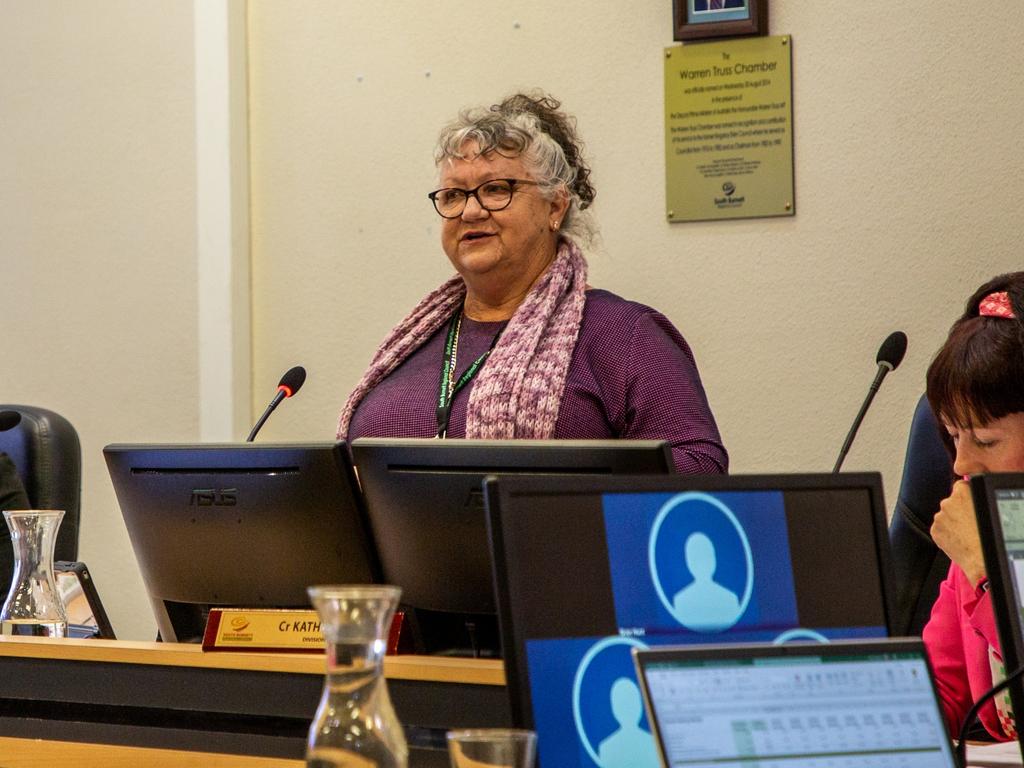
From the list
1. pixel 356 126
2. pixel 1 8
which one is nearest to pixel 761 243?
pixel 356 126

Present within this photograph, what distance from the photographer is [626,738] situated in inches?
34.4

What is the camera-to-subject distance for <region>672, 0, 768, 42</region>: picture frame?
279cm

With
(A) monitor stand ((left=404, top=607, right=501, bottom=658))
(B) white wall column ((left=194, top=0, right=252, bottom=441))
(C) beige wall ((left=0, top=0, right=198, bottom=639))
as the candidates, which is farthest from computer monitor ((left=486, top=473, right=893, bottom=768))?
(C) beige wall ((left=0, top=0, right=198, bottom=639))

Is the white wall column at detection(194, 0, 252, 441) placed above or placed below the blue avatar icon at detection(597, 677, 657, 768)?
above

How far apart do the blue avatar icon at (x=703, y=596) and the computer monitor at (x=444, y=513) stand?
294mm

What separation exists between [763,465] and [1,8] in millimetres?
2249

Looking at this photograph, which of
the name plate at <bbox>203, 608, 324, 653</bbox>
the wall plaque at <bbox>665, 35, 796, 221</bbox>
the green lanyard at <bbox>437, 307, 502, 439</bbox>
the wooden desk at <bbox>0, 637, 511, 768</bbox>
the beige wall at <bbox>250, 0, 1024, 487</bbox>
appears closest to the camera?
the wooden desk at <bbox>0, 637, 511, 768</bbox>

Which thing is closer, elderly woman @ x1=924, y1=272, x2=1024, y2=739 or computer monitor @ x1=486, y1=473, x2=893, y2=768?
computer monitor @ x1=486, y1=473, x2=893, y2=768

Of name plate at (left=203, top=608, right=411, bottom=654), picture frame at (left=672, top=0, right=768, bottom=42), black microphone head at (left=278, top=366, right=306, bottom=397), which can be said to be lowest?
name plate at (left=203, top=608, right=411, bottom=654)

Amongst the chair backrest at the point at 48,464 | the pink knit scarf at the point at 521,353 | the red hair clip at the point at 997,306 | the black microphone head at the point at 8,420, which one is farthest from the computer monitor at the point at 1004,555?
the chair backrest at the point at 48,464

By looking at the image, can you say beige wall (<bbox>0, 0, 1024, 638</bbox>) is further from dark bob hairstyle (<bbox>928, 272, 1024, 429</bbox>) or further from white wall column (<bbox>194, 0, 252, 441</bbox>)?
dark bob hairstyle (<bbox>928, 272, 1024, 429</bbox>)

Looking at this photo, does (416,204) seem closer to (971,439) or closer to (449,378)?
(449,378)

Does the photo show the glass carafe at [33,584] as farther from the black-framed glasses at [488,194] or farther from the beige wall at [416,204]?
the beige wall at [416,204]

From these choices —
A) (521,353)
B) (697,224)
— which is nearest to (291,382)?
(521,353)
